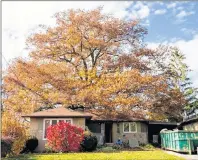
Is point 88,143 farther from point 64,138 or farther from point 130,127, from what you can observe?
point 130,127

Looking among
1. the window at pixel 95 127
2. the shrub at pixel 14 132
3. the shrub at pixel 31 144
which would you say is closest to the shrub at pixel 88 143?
the shrub at pixel 31 144

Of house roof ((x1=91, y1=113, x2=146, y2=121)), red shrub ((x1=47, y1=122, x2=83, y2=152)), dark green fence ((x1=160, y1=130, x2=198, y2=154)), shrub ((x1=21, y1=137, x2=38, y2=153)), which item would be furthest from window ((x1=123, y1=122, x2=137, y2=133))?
red shrub ((x1=47, y1=122, x2=83, y2=152))

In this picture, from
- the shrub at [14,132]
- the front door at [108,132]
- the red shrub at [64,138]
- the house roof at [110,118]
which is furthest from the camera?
the front door at [108,132]

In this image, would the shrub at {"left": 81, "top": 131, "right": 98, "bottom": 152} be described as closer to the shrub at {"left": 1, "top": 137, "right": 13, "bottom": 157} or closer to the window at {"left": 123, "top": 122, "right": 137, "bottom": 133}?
the shrub at {"left": 1, "top": 137, "right": 13, "bottom": 157}

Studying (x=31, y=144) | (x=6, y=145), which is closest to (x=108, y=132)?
(x=31, y=144)

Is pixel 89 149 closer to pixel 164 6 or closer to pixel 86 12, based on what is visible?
pixel 164 6

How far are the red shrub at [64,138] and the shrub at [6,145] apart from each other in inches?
121

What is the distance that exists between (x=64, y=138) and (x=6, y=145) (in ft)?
12.9

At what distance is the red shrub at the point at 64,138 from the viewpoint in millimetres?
18281

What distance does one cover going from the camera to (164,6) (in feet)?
48.3

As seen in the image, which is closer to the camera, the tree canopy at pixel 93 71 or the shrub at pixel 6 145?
the shrub at pixel 6 145

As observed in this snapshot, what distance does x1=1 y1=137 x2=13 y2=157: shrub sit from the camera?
15344mm

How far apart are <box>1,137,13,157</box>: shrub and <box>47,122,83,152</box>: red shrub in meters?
3.08

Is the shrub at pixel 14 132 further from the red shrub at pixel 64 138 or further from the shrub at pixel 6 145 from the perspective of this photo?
the red shrub at pixel 64 138
